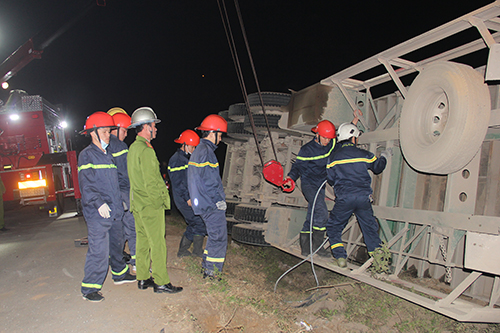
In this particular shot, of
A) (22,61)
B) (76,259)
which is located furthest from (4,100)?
(76,259)

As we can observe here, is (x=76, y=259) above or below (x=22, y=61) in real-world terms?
below

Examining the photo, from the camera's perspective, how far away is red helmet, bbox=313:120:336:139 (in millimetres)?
4453

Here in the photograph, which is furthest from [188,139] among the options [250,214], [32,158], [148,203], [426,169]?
[32,158]

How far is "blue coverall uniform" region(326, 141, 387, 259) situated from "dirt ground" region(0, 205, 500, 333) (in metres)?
0.75

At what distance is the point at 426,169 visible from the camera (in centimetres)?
322

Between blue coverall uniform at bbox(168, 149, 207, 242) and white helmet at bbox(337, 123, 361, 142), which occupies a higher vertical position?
white helmet at bbox(337, 123, 361, 142)

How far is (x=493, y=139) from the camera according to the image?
326 cm

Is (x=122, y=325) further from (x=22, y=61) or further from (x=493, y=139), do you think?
(x=22, y=61)

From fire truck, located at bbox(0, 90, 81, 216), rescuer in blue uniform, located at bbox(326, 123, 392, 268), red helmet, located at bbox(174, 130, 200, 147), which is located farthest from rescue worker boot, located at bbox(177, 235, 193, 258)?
fire truck, located at bbox(0, 90, 81, 216)

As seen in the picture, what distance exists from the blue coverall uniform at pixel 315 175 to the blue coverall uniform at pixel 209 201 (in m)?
1.55

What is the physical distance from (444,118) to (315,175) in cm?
190

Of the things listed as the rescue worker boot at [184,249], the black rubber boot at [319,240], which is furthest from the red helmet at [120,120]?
the black rubber boot at [319,240]

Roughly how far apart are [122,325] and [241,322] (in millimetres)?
1145

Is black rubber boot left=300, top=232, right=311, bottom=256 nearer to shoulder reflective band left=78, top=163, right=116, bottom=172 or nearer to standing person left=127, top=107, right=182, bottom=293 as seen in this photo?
standing person left=127, top=107, right=182, bottom=293
